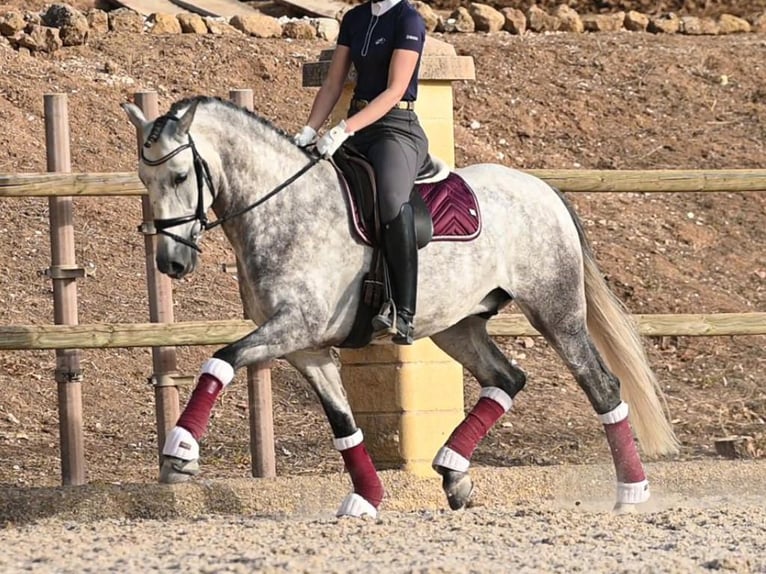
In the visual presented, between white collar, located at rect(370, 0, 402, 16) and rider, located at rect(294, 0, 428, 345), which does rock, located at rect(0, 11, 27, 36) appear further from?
white collar, located at rect(370, 0, 402, 16)

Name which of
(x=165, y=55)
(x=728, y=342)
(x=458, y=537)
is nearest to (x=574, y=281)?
(x=458, y=537)

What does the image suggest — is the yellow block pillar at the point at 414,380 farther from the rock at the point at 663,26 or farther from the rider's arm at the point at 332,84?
the rock at the point at 663,26

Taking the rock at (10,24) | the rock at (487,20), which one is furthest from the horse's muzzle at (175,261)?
the rock at (487,20)

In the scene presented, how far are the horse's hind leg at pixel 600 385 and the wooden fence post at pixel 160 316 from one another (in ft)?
5.53

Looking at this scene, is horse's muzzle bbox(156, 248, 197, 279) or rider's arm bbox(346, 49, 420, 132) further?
rider's arm bbox(346, 49, 420, 132)

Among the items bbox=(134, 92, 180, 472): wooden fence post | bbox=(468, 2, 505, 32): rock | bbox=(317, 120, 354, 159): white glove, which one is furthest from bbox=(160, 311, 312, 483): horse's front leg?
bbox=(468, 2, 505, 32): rock

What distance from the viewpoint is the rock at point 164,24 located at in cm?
1366

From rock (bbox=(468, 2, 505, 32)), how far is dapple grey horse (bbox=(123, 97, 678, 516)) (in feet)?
27.0

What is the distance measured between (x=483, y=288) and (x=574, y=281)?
1.59 feet

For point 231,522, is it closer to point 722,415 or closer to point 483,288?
point 483,288

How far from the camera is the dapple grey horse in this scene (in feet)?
19.9

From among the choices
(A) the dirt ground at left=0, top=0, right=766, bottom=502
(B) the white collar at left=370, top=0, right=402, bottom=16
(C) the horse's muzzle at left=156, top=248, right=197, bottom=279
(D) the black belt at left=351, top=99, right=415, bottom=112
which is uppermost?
(B) the white collar at left=370, top=0, right=402, bottom=16

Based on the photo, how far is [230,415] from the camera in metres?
9.69

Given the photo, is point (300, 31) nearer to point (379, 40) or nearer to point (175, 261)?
point (379, 40)
